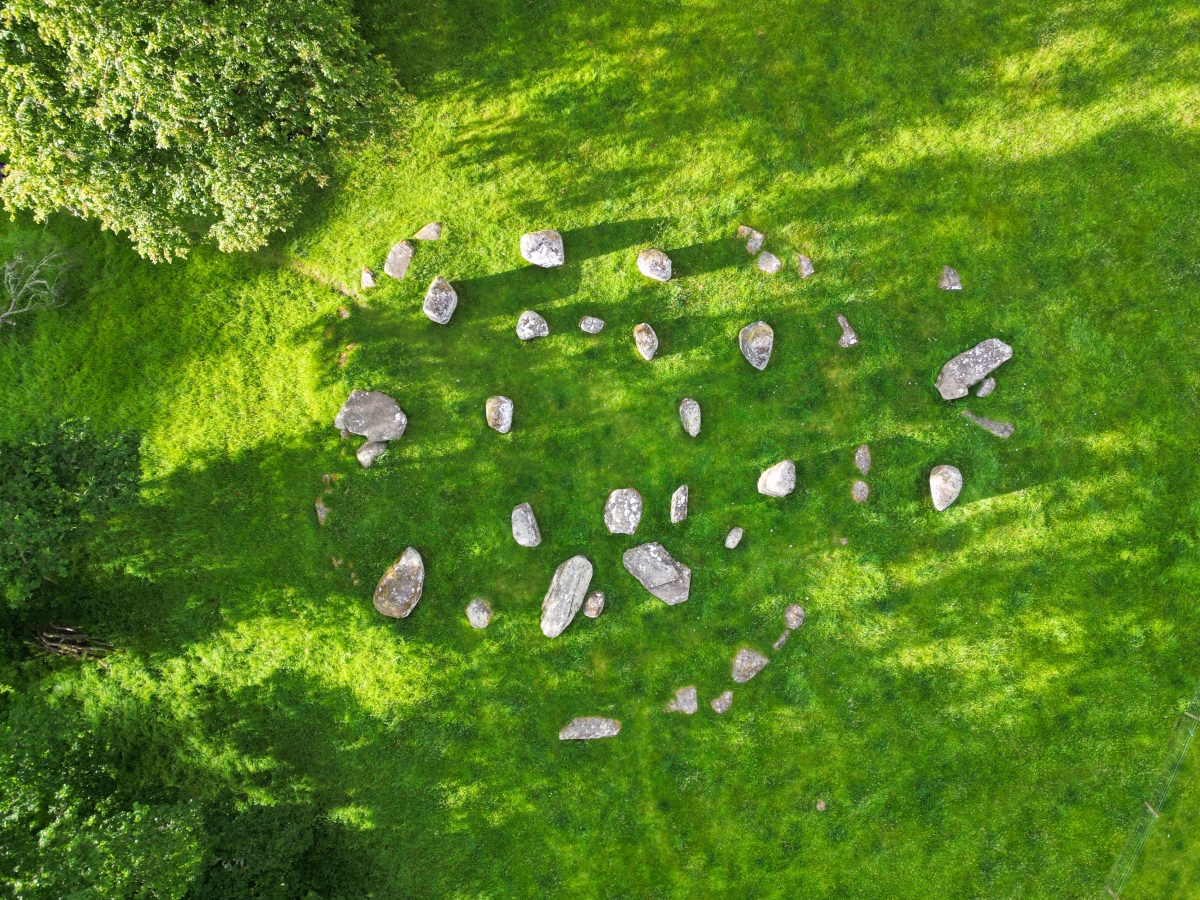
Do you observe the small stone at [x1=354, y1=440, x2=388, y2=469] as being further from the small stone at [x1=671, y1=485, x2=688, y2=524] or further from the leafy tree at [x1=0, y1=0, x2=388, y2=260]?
the small stone at [x1=671, y1=485, x2=688, y2=524]

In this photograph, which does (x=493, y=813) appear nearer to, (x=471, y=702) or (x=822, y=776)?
(x=471, y=702)

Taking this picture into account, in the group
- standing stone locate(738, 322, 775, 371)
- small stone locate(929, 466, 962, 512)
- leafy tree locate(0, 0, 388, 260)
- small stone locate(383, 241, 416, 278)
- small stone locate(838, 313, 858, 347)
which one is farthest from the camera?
small stone locate(383, 241, 416, 278)

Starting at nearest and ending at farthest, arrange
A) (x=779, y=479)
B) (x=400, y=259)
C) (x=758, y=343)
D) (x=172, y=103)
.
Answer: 1. (x=172, y=103)
2. (x=779, y=479)
3. (x=758, y=343)
4. (x=400, y=259)

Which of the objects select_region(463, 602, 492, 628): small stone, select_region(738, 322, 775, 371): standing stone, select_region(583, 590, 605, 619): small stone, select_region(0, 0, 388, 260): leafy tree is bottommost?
select_region(583, 590, 605, 619): small stone

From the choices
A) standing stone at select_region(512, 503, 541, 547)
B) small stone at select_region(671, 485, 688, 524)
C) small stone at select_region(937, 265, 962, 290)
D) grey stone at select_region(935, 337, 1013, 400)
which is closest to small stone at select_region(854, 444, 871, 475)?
grey stone at select_region(935, 337, 1013, 400)

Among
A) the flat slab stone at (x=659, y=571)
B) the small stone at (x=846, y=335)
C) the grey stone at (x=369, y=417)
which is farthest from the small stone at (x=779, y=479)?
the grey stone at (x=369, y=417)

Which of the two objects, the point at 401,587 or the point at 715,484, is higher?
the point at 401,587

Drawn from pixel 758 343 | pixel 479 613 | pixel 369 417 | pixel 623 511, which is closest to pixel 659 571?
pixel 623 511

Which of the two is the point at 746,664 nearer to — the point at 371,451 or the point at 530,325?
the point at 530,325
